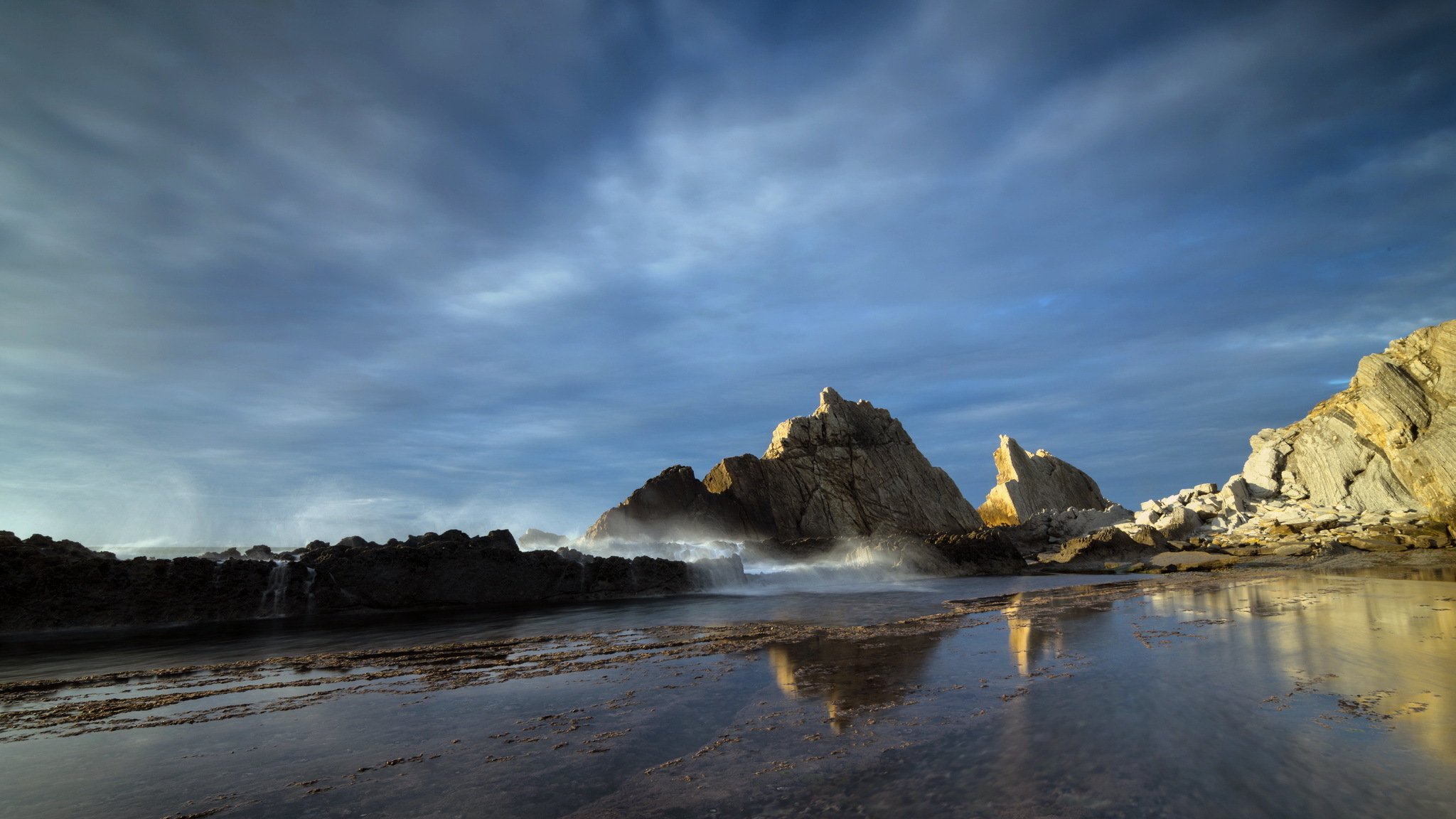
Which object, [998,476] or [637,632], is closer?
[637,632]

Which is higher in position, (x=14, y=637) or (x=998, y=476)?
(x=998, y=476)

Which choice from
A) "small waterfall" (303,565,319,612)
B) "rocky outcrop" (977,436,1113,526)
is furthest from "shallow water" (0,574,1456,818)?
"rocky outcrop" (977,436,1113,526)

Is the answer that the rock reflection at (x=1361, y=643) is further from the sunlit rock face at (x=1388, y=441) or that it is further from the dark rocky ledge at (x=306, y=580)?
the sunlit rock face at (x=1388, y=441)

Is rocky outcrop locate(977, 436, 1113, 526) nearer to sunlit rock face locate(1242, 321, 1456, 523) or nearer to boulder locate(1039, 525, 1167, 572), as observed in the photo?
sunlit rock face locate(1242, 321, 1456, 523)

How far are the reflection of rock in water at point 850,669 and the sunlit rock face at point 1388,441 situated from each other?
3922cm

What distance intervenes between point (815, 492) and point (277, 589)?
40.2 metres

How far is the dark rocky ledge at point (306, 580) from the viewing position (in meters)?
18.0

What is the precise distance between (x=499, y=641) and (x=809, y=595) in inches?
517

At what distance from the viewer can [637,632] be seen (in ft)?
45.3

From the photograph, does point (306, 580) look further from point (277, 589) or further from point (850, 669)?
point (850, 669)

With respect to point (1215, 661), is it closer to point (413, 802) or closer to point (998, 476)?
point (413, 802)

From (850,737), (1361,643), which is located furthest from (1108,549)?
(850,737)

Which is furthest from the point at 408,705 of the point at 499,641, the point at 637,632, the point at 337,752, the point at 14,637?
the point at 14,637

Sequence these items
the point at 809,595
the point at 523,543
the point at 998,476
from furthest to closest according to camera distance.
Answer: the point at 998,476 < the point at 523,543 < the point at 809,595
